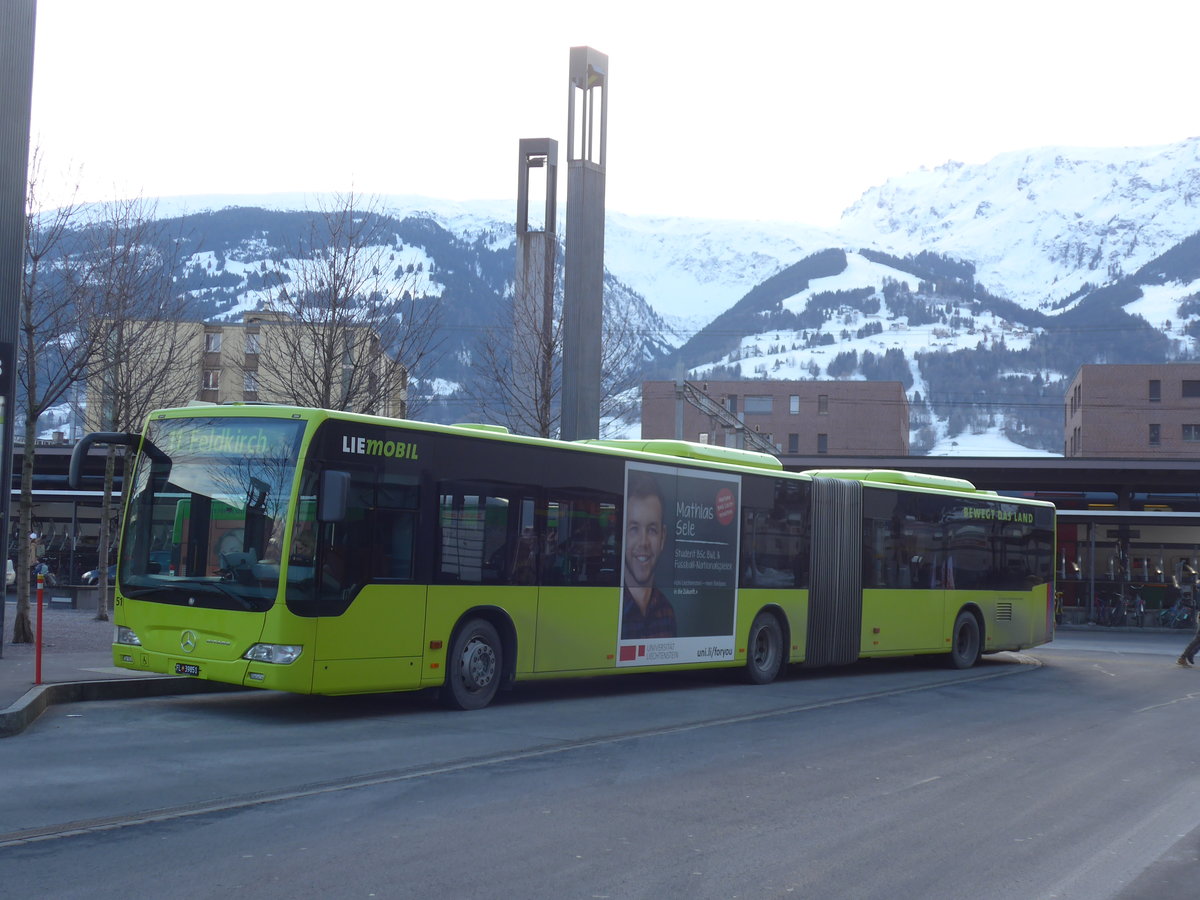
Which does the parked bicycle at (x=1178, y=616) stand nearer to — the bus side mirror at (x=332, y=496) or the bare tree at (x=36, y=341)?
the bare tree at (x=36, y=341)

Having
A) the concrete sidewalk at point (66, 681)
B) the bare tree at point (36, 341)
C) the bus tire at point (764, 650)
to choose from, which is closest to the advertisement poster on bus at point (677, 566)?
the bus tire at point (764, 650)

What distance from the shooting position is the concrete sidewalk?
11.2m

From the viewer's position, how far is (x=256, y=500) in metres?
11.7

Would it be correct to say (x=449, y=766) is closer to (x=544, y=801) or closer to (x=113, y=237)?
(x=544, y=801)

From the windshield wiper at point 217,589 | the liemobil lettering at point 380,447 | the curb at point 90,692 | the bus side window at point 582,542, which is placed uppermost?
the liemobil lettering at point 380,447

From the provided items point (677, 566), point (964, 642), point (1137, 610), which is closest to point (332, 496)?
point (677, 566)

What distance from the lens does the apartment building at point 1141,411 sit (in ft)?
325

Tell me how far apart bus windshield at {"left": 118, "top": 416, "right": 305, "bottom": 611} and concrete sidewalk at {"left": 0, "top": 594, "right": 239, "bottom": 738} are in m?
1.22

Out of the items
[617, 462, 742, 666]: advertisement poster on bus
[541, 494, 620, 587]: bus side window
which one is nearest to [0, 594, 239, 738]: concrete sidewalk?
[541, 494, 620, 587]: bus side window

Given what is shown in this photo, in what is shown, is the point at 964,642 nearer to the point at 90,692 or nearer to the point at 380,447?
the point at 380,447

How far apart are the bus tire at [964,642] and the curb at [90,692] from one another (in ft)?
A: 40.7

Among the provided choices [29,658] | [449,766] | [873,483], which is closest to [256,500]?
[449,766]

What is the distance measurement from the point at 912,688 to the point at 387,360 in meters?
13.5

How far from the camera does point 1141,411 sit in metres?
101
